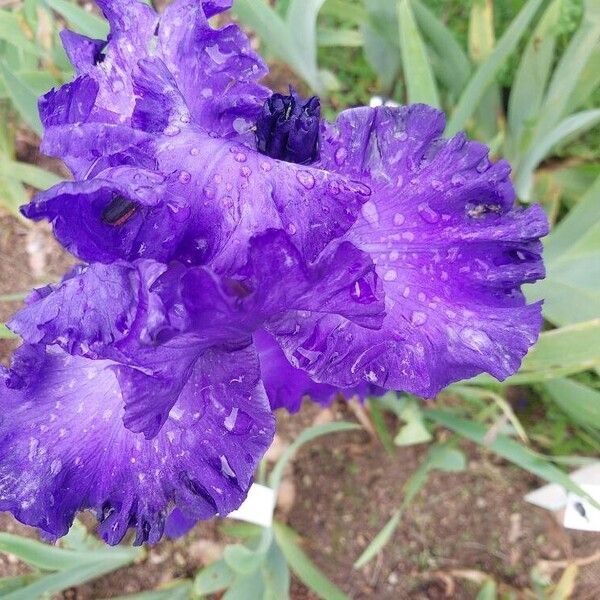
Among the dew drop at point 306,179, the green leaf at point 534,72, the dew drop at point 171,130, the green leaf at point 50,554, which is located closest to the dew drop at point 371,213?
the dew drop at point 306,179

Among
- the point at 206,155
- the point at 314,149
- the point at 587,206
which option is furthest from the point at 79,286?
the point at 587,206

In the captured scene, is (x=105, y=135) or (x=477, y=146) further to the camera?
(x=477, y=146)

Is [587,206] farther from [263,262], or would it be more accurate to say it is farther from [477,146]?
[263,262]

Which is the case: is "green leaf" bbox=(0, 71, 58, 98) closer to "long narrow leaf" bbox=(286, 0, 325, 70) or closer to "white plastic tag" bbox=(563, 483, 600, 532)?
"long narrow leaf" bbox=(286, 0, 325, 70)

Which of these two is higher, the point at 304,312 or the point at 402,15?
the point at 402,15

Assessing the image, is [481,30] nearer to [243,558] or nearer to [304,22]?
[304,22]

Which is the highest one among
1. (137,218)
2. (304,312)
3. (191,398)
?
(137,218)

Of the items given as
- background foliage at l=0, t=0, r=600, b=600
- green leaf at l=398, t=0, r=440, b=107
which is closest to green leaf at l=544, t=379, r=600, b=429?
background foliage at l=0, t=0, r=600, b=600
